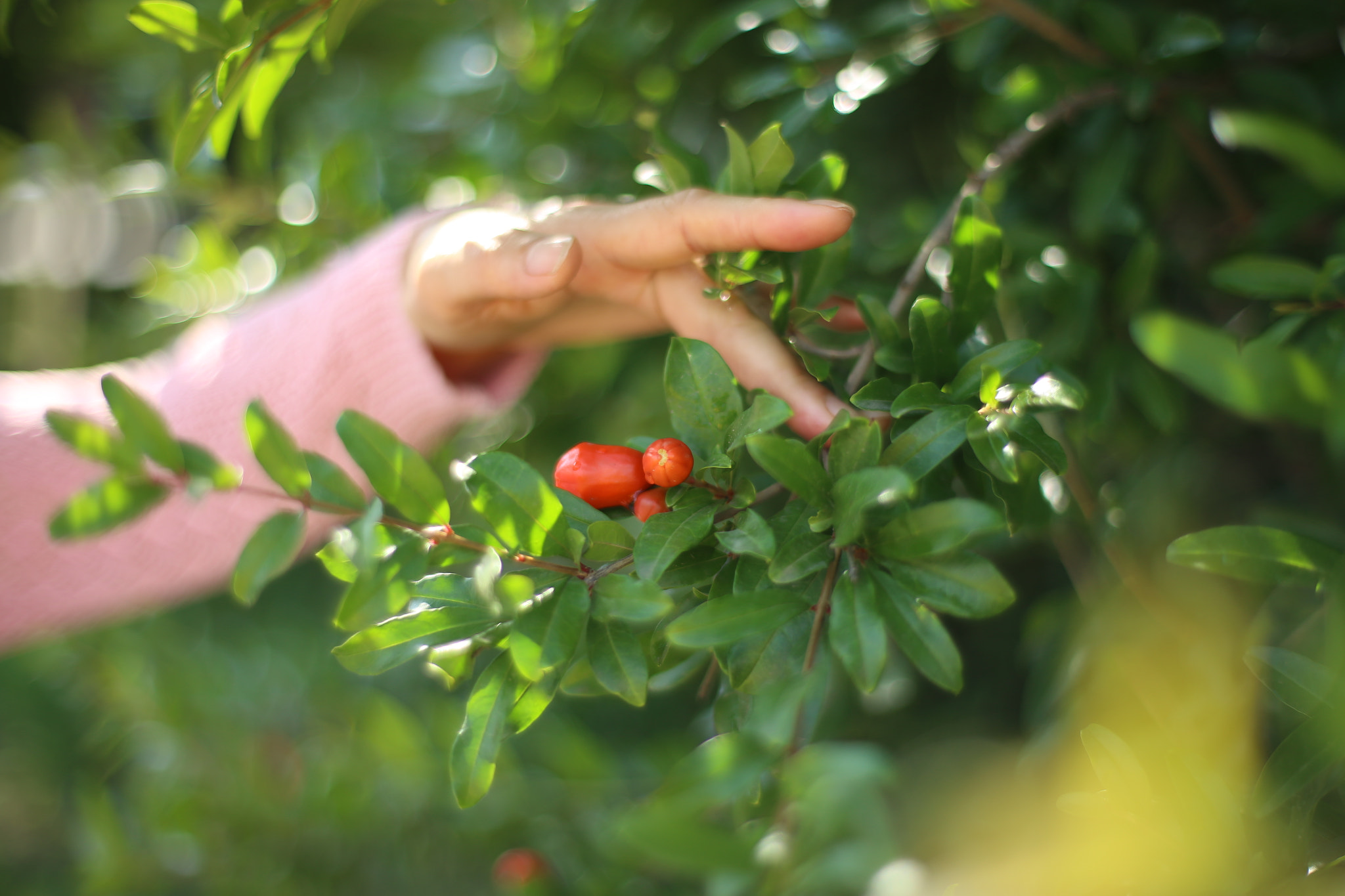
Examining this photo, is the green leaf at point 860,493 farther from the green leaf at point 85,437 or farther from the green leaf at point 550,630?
the green leaf at point 85,437

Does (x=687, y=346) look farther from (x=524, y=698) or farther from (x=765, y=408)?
(x=524, y=698)

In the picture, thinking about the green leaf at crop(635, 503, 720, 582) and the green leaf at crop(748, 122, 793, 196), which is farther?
the green leaf at crop(748, 122, 793, 196)

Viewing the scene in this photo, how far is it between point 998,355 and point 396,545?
0.37 meters

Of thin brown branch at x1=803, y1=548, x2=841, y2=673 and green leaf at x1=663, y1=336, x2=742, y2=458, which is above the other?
green leaf at x1=663, y1=336, x2=742, y2=458

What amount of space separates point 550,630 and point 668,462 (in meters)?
0.12

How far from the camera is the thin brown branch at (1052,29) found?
→ 72cm

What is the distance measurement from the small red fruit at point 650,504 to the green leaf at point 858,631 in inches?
5.0

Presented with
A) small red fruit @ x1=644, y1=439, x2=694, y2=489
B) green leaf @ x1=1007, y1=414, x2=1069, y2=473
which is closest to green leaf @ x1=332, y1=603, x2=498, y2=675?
small red fruit @ x1=644, y1=439, x2=694, y2=489

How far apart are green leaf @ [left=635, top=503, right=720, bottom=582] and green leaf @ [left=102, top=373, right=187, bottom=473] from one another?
0.27m

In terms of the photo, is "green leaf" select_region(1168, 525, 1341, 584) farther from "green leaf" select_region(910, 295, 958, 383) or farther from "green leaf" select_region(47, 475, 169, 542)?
"green leaf" select_region(47, 475, 169, 542)

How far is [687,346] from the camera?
1.69ft

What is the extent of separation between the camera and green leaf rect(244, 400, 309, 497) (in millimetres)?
465

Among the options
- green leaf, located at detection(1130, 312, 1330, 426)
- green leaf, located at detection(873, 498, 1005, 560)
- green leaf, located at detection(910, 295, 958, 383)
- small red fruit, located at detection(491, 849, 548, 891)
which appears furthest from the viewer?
small red fruit, located at detection(491, 849, 548, 891)

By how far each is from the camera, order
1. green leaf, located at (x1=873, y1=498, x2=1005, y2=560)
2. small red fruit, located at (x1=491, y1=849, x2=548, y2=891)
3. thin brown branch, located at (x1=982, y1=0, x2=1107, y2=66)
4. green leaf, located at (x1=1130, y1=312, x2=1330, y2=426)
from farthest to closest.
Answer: small red fruit, located at (x1=491, y1=849, x2=548, y2=891) < thin brown branch, located at (x1=982, y1=0, x2=1107, y2=66) < green leaf, located at (x1=873, y1=498, x2=1005, y2=560) < green leaf, located at (x1=1130, y1=312, x2=1330, y2=426)
